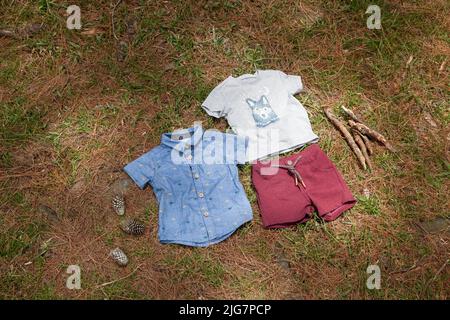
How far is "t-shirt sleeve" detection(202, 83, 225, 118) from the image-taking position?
3.50 meters

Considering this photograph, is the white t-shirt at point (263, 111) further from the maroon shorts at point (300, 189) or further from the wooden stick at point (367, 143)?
the wooden stick at point (367, 143)

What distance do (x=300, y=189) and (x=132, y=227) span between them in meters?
1.23

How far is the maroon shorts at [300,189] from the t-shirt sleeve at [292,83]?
0.49m

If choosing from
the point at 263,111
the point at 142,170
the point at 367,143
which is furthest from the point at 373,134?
the point at 142,170

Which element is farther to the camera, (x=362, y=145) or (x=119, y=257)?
(x=362, y=145)

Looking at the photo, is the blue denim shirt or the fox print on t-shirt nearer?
the blue denim shirt

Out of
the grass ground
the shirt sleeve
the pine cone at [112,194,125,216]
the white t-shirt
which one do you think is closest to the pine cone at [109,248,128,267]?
the grass ground

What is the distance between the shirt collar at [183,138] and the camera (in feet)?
10.9

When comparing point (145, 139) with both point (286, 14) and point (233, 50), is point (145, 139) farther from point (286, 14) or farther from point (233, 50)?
point (286, 14)

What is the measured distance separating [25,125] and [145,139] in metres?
0.94

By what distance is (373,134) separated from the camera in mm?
3451

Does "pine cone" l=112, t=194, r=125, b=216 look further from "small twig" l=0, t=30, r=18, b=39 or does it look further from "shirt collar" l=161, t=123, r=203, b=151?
"small twig" l=0, t=30, r=18, b=39

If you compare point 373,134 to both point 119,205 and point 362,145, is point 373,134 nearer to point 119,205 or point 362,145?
point 362,145

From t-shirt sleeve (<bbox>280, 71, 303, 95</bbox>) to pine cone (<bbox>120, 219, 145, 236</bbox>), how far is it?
1.53m
